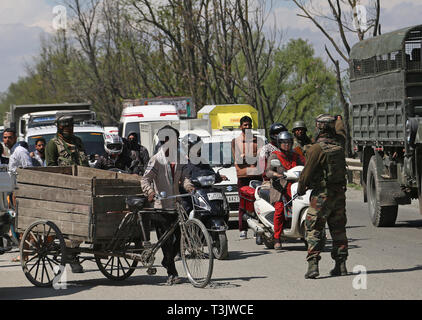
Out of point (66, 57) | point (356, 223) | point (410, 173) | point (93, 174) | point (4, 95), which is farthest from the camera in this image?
point (4, 95)

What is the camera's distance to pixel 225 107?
32.4 m

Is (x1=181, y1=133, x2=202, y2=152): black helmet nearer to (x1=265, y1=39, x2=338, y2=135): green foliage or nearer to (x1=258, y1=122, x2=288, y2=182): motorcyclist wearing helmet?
(x1=258, y1=122, x2=288, y2=182): motorcyclist wearing helmet

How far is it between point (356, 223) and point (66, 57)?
6102 centimetres

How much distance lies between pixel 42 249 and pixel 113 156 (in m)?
3.35

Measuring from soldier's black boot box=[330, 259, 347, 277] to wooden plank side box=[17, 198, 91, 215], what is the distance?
277 cm

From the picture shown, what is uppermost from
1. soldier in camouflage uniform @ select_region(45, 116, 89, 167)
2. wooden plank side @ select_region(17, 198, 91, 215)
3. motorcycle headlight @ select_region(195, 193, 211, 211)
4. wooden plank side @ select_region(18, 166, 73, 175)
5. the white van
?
the white van

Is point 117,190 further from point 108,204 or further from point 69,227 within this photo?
point 69,227

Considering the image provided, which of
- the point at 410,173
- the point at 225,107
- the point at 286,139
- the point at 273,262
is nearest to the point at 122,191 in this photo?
the point at 273,262

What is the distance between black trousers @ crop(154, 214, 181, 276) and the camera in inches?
395

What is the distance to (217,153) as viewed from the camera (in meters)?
17.3

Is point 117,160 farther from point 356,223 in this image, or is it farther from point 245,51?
point 245,51

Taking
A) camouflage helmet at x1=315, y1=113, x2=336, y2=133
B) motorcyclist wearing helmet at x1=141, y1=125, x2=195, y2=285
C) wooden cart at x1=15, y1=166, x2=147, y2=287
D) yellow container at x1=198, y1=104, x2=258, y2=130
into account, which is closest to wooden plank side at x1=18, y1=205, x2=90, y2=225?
wooden cart at x1=15, y1=166, x2=147, y2=287

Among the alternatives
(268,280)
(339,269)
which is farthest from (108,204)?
(339,269)

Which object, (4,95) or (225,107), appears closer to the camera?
(225,107)
